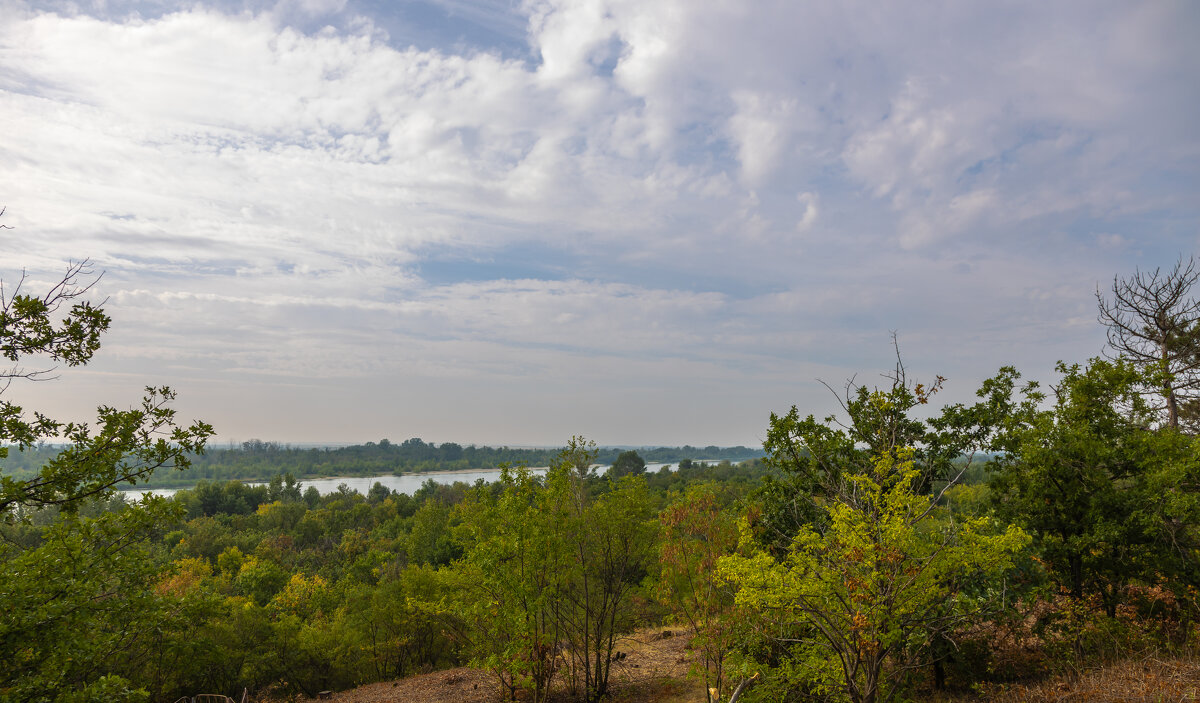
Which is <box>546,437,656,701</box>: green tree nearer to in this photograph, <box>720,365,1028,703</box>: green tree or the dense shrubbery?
the dense shrubbery

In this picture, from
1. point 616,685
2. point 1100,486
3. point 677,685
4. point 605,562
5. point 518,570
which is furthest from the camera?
point 616,685

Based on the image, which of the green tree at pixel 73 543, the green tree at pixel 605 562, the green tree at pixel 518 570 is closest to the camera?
the green tree at pixel 73 543

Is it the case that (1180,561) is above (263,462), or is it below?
above

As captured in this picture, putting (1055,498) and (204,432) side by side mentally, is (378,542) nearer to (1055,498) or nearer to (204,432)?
(204,432)

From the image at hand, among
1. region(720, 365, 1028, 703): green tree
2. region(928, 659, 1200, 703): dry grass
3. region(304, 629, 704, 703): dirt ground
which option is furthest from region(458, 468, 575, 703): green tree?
region(928, 659, 1200, 703): dry grass

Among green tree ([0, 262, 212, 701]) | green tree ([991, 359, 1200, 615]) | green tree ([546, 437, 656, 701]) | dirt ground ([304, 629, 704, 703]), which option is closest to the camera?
green tree ([0, 262, 212, 701])

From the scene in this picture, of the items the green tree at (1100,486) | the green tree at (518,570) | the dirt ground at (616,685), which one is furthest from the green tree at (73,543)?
the green tree at (1100,486)

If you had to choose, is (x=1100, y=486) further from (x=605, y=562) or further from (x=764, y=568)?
(x=605, y=562)

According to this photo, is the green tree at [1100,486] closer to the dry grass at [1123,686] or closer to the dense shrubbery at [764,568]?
the dense shrubbery at [764,568]

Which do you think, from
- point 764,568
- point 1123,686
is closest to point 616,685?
point 764,568

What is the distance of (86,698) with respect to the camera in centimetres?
682

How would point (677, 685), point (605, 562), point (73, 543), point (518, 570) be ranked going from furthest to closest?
point (677, 685)
point (605, 562)
point (518, 570)
point (73, 543)

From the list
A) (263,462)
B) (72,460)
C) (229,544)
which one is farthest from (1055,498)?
(263,462)

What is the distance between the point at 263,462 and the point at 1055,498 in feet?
608
